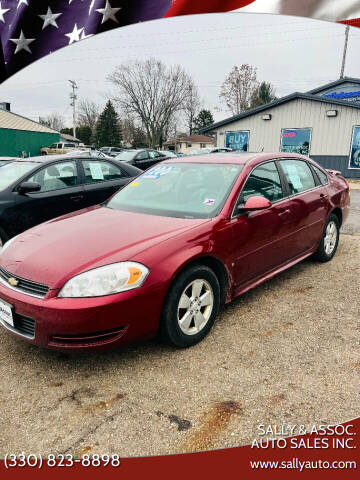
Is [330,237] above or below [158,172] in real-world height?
below

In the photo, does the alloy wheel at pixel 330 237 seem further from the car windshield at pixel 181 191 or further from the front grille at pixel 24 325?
the front grille at pixel 24 325

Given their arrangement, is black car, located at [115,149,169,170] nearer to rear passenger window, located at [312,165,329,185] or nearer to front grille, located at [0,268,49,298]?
rear passenger window, located at [312,165,329,185]

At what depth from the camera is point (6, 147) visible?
3303cm

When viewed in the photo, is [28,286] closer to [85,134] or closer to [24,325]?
[24,325]

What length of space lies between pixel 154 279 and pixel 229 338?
3.09 ft

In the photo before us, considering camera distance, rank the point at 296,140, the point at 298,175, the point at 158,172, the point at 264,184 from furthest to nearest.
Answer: the point at 296,140 < the point at 298,175 < the point at 158,172 < the point at 264,184

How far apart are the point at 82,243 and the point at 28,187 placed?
267 centimetres

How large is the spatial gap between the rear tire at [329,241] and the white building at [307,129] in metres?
14.1

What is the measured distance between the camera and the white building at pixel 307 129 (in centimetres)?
1709

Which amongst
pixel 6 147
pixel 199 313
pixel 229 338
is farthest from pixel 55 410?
pixel 6 147

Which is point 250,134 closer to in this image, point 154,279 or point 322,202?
point 322,202

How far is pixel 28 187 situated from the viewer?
196 inches

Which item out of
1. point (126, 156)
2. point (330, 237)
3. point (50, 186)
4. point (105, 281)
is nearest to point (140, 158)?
point (126, 156)

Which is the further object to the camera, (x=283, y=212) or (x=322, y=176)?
(x=322, y=176)
